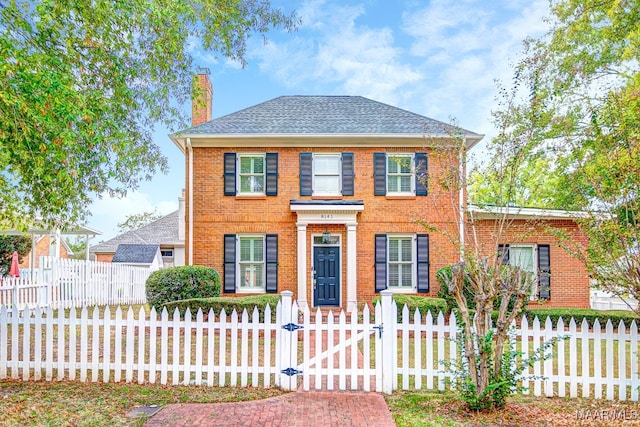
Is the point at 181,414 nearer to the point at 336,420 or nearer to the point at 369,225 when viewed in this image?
the point at 336,420

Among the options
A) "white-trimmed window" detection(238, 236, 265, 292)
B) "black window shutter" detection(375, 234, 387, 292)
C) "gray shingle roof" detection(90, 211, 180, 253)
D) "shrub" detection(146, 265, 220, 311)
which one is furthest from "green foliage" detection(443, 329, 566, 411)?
"gray shingle roof" detection(90, 211, 180, 253)

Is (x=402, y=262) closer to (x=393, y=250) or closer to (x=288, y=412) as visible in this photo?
(x=393, y=250)

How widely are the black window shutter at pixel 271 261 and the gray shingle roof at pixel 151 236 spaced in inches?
584

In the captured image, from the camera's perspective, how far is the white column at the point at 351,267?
45.6ft

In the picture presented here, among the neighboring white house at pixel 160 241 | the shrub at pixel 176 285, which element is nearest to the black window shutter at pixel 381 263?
the shrub at pixel 176 285

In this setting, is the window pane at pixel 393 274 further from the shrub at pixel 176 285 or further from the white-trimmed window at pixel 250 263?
the shrub at pixel 176 285

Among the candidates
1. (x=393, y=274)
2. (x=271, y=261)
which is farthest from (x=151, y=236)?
(x=393, y=274)

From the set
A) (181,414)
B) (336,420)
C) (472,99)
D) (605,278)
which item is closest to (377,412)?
(336,420)

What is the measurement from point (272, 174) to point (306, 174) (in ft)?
3.53

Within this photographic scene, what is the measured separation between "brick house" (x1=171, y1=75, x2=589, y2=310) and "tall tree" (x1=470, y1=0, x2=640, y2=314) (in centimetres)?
308

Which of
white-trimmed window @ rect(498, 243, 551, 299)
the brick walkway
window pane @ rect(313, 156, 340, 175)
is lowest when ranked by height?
the brick walkway

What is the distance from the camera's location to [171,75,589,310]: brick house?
46.4ft

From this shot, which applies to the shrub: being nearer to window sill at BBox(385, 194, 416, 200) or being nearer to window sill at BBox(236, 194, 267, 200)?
window sill at BBox(236, 194, 267, 200)

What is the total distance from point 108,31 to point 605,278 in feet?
25.5
